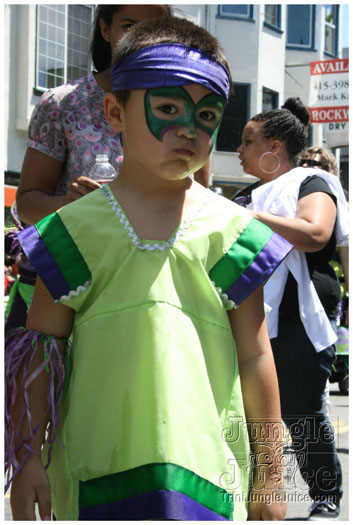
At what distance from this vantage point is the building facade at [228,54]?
1708 centimetres

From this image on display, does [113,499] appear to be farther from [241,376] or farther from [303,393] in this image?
[303,393]

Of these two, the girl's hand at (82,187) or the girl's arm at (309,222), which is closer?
the girl's hand at (82,187)

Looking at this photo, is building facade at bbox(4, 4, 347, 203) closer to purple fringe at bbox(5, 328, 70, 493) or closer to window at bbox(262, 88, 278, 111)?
window at bbox(262, 88, 278, 111)

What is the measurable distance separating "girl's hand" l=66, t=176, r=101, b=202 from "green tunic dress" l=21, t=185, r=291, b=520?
0.18 metres

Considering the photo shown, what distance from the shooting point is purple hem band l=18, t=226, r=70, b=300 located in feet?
7.36

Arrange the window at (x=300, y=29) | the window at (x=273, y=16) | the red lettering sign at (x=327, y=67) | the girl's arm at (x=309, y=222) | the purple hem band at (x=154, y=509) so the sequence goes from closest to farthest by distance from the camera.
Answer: the purple hem band at (x=154, y=509) → the girl's arm at (x=309, y=222) → the red lettering sign at (x=327, y=67) → the window at (x=273, y=16) → the window at (x=300, y=29)

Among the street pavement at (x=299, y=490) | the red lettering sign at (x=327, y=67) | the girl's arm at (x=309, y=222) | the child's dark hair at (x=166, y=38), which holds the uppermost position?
the red lettering sign at (x=327, y=67)

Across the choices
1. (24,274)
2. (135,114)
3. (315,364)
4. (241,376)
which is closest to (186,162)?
(135,114)

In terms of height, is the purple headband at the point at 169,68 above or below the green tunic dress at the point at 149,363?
above

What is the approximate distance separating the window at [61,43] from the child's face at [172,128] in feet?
51.6

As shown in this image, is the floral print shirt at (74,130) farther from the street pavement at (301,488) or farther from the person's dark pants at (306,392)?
the person's dark pants at (306,392)

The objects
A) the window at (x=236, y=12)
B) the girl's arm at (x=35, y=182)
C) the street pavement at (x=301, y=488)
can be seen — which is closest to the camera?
the girl's arm at (x=35, y=182)

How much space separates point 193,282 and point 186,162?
321 mm

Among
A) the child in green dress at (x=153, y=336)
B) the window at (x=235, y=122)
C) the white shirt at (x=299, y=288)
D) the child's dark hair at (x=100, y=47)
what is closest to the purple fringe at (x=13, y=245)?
the child's dark hair at (x=100, y=47)
